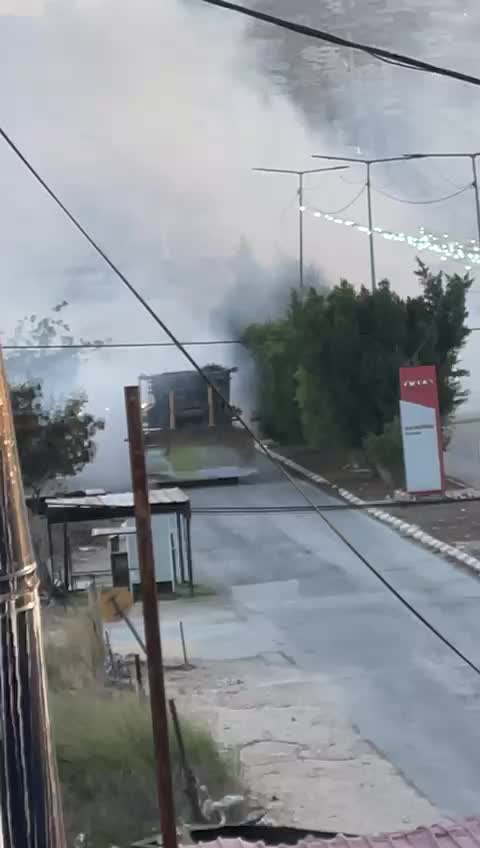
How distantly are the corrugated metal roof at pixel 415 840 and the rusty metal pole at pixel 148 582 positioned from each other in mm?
327

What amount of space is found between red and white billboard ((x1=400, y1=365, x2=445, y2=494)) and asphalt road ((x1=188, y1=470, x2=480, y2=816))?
3.3 inches

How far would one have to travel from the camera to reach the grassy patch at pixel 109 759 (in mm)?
1079

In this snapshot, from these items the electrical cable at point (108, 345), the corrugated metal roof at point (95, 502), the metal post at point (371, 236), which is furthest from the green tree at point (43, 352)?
the metal post at point (371, 236)

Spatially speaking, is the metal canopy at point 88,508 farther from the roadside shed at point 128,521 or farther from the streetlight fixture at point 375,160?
the streetlight fixture at point 375,160

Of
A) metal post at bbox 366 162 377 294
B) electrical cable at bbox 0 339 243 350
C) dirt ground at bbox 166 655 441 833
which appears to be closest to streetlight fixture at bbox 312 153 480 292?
metal post at bbox 366 162 377 294

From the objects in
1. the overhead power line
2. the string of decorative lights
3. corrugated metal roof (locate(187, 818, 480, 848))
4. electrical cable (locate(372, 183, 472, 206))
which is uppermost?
the overhead power line

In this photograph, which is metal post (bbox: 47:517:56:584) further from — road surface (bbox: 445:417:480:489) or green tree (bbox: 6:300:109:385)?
road surface (bbox: 445:417:480:489)

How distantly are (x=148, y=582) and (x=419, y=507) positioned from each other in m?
0.59

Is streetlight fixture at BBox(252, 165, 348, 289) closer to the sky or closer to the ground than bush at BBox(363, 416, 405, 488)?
closer to the sky

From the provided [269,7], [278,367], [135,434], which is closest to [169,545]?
[278,367]

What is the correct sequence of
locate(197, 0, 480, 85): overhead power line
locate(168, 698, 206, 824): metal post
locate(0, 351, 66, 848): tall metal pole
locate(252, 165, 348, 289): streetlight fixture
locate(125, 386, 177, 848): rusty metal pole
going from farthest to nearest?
locate(252, 165, 348, 289): streetlight fixture → locate(168, 698, 206, 824): metal post → locate(197, 0, 480, 85): overhead power line → locate(125, 386, 177, 848): rusty metal pole → locate(0, 351, 66, 848): tall metal pole

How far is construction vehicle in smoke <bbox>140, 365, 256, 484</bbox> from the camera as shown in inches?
46.7

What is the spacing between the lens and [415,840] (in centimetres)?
107

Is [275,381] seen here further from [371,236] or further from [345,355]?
[371,236]
